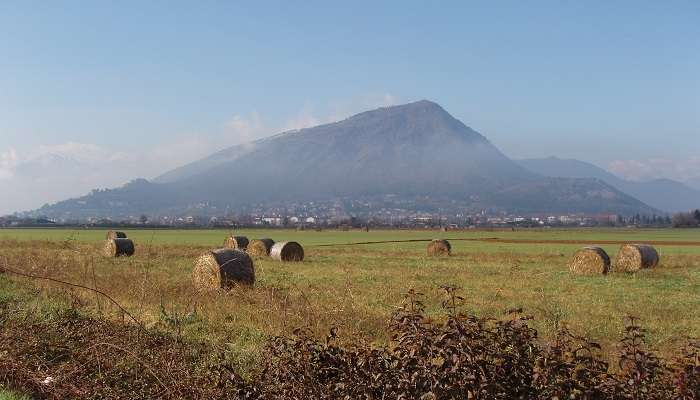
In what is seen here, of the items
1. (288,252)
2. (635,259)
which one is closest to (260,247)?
(288,252)

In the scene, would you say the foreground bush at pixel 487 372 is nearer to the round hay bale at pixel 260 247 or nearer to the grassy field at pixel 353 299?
the grassy field at pixel 353 299

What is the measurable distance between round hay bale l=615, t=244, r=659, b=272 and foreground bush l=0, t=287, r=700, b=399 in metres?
26.2

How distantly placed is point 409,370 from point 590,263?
88.0 ft

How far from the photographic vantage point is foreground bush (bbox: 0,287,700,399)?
17.1 feet

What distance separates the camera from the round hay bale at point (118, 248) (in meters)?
38.1

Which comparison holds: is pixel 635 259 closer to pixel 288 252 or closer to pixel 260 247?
pixel 288 252

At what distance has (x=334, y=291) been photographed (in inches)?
733

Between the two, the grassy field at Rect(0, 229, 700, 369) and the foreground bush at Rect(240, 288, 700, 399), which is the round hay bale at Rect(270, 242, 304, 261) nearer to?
the grassy field at Rect(0, 229, 700, 369)

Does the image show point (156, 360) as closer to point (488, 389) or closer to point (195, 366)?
point (195, 366)

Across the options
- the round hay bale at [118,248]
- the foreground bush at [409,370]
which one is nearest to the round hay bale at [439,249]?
the round hay bale at [118,248]

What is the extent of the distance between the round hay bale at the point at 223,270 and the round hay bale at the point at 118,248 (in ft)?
62.2

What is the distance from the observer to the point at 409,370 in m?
5.54

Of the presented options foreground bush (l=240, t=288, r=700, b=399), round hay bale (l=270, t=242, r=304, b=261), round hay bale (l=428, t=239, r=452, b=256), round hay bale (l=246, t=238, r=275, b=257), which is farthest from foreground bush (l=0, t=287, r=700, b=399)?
round hay bale (l=428, t=239, r=452, b=256)

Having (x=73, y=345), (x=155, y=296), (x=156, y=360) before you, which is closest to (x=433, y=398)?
(x=156, y=360)
